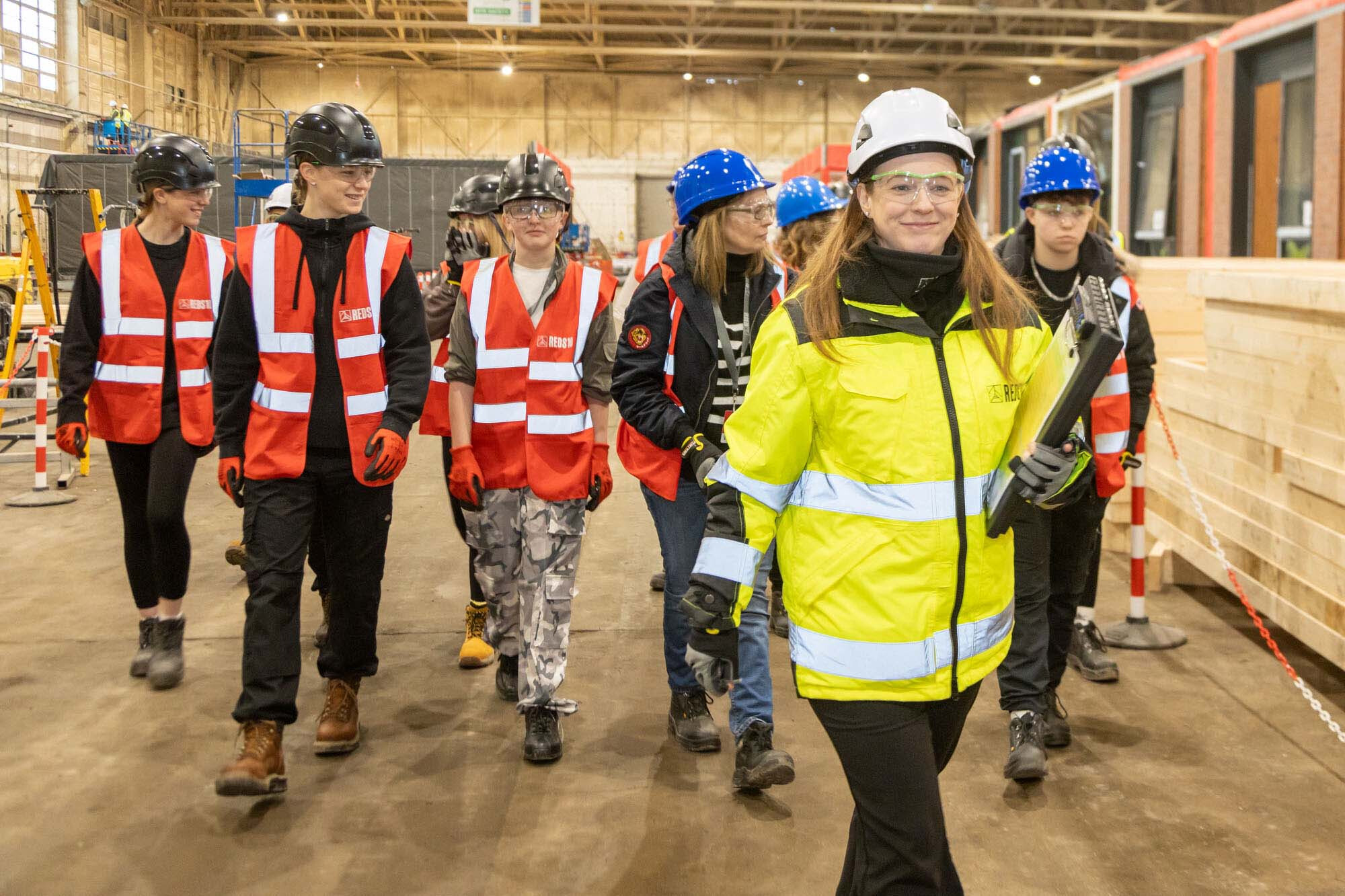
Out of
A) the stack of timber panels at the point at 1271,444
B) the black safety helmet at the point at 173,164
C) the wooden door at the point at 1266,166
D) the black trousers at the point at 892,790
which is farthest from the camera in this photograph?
the wooden door at the point at 1266,166

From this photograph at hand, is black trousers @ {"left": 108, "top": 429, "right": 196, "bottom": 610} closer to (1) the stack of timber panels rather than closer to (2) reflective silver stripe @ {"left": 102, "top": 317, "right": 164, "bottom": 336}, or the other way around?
(2) reflective silver stripe @ {"left": 102, "top": 317, "right": 164, "bottom": 336}

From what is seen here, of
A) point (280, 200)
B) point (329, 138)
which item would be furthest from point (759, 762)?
point (280, 200)

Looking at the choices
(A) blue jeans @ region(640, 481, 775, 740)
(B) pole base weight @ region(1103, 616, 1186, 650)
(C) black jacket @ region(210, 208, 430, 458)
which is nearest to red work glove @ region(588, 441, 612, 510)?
(A) blue jeans @ region(640, 481, 775, 740)

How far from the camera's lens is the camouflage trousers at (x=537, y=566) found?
365 centimetres

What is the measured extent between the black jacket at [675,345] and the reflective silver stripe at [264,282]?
1.01 m

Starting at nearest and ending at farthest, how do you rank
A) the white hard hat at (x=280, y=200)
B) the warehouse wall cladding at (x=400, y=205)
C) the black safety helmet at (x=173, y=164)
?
the black safety helmet at (x=173, y=164) < the white hard hat at (x=280, y=200) < the warehouse wall cladding at (x=400, y=205)

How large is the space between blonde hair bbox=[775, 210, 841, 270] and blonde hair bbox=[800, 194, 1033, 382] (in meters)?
2.61

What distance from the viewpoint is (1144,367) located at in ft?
12.9

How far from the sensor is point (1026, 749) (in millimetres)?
3453

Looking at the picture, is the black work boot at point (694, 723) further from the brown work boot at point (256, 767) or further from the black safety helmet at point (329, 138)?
the black safety helmet at point (329, 138)

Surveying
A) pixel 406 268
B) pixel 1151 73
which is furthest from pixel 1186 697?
pixel 1151 73

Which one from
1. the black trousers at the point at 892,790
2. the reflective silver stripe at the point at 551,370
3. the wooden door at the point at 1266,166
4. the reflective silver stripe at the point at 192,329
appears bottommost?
the black trousers at the point at 892,790

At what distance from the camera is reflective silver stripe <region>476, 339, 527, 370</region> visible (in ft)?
12.1

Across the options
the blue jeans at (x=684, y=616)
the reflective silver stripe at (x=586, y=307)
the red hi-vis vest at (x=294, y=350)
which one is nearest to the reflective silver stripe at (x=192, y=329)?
the red hi-vis vest at (x=294, y=350)
